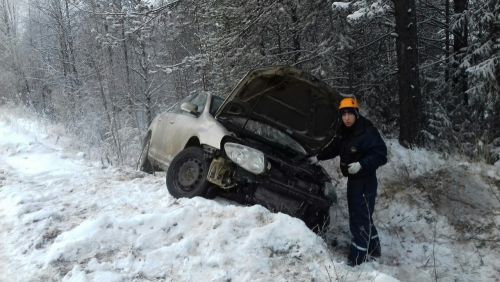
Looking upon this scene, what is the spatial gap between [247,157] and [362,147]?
1.45 metres

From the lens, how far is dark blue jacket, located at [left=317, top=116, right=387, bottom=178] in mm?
5336

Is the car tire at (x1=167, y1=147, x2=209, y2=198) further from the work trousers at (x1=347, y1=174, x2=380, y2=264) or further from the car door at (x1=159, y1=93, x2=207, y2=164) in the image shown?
the work trousers at (x1=347, y1=174, x2=380, y2=264)

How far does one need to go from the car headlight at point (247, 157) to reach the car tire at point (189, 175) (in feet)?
1.47

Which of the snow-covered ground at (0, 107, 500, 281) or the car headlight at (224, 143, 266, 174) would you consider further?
the car headlight at (224, 143, 266, 174)

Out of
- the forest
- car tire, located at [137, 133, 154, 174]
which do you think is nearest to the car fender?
car tire, located at [137, 133, 154, 174]

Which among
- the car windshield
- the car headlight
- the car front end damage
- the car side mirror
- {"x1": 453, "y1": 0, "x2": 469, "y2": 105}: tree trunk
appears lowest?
the car front end damage

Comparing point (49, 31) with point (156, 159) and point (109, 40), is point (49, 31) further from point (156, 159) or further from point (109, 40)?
point (156, 159)

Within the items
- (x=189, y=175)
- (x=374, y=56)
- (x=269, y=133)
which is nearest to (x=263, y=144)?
(x=269, y=133)

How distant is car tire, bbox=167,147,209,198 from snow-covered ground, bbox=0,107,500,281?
0.23 metres

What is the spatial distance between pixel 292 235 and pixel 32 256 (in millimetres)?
2441

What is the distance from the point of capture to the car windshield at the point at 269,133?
589cm

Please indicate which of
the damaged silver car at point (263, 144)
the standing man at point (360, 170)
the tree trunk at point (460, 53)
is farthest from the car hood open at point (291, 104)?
the tree trunk at point (460, 53)

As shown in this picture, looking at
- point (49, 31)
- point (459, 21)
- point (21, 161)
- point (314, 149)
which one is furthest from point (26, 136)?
point (49, 31)

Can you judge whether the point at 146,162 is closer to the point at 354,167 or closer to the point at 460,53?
the point at 354,167
